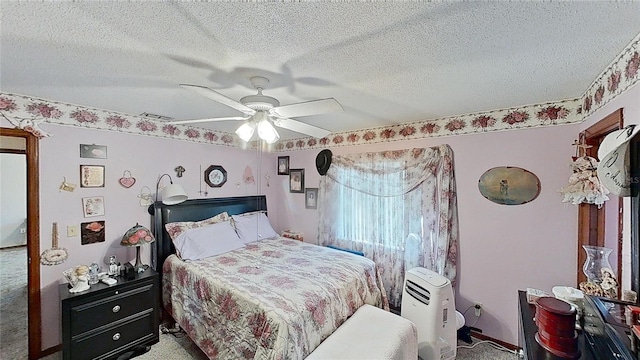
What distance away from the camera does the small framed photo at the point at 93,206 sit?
2527mm

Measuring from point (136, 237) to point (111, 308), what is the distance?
2.12 ft

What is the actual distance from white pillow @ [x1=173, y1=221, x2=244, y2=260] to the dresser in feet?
9.04

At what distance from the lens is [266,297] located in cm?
193

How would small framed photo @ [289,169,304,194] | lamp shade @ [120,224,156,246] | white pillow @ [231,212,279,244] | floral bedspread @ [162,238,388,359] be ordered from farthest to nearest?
small framed photo @ [289,169,304,194]
white pillow @ [231,212,279,244]
lamp shade @ [120,224,156,246]
floral bedspread @ [162,238,388,359]

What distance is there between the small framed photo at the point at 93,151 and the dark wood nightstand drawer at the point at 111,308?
1.34 m

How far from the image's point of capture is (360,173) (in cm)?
342

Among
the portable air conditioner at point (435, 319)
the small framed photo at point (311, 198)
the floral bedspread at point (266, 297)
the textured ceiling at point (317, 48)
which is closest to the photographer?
the textured ceiling at point (317, 48)

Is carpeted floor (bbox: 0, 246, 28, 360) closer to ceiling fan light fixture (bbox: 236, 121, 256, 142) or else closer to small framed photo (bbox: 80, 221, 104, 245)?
small framed photo (bbox: 80, 221, 104, 245)

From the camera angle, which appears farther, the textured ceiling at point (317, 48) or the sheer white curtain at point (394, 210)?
the sheer white curtain at point (394, 210)

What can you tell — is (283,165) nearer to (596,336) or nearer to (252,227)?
(252,227)

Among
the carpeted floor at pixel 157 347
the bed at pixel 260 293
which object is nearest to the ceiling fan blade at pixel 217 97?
the bed at pixel 260 293

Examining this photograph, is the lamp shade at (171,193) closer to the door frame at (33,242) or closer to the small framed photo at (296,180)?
the door frame at (33,242)

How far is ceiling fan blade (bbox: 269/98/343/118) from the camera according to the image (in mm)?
1505

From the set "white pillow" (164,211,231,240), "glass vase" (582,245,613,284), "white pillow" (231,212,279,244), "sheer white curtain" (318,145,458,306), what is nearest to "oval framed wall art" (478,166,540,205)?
"sheer white curtain" (318,145,458,306)
